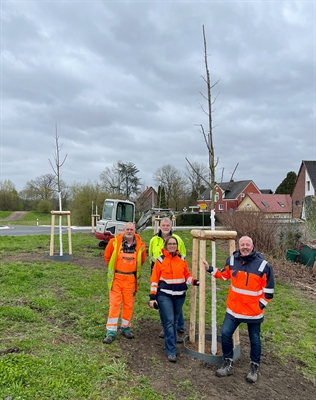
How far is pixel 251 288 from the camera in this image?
12.5ft

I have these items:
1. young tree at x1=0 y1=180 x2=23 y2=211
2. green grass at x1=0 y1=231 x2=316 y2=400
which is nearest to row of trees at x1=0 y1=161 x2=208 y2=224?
young tree at x1=0 y1=180 x2=23 y2=211

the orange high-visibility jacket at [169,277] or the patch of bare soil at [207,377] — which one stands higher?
the orange high-visibility jacket at [169,277]

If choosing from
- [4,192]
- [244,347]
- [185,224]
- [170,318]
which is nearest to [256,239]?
[244,347]

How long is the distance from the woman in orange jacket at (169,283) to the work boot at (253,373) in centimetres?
100

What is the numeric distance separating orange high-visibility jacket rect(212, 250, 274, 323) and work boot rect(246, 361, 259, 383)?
58 cm

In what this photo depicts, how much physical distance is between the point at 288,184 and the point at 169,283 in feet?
200

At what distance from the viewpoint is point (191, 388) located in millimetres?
3564

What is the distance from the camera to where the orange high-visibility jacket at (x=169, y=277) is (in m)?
4.41

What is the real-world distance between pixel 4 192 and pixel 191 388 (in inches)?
2433

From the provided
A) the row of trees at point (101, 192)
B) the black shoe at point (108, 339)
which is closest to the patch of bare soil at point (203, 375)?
the black shoe at point (108, 339)

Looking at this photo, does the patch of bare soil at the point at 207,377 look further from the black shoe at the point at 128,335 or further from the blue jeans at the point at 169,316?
the blue jeans at the point at 169,316

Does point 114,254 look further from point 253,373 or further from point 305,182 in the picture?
point 305,182

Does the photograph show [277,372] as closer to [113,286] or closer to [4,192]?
[113,286]

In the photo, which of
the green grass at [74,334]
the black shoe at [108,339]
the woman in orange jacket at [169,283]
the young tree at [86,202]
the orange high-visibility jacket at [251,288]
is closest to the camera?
the green grass at [74,334]
